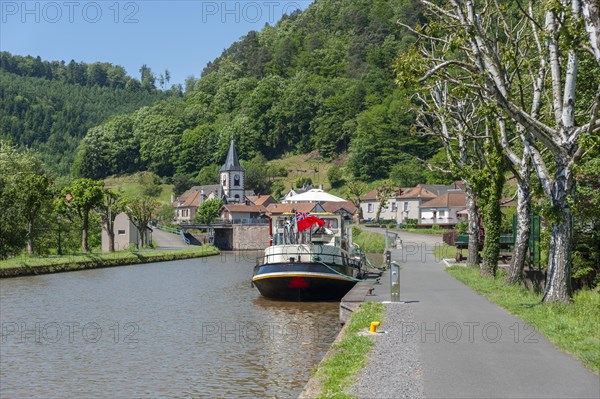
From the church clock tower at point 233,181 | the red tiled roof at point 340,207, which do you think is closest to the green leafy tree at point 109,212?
the red tiled roof at point 340,207

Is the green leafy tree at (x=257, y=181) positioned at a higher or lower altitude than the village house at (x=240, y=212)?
higher

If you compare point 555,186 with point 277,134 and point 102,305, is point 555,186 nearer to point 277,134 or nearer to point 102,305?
point 102,305

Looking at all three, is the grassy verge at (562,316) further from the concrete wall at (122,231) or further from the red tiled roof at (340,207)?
the red tiled roof at (340,207)

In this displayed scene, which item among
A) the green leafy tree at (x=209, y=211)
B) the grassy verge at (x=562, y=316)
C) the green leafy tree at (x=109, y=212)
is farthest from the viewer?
the green leafy tree at (x=209, y=211)

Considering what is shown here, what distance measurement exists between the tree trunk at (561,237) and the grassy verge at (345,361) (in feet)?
16.8

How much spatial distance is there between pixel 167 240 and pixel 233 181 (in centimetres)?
5222

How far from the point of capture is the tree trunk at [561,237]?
A: 19953 millimetres

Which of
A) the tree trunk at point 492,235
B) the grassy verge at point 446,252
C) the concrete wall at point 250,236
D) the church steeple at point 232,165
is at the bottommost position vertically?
the concrete wall at point 250,236

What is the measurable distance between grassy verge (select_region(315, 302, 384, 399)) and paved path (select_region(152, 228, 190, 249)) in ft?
260

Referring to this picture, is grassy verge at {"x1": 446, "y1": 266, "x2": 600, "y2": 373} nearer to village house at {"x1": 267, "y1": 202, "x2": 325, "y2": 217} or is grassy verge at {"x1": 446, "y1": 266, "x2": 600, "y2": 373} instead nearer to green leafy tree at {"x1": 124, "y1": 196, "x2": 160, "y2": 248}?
green leafy tree at {"x1": 124, "y1": 196, "x2": 160, "y2": 248}

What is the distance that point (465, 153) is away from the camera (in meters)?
36.2

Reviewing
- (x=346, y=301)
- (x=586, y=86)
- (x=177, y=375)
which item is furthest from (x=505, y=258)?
(x=177, y=375)

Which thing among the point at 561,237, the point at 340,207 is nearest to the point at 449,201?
the point at 340,207

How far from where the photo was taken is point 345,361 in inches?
556
